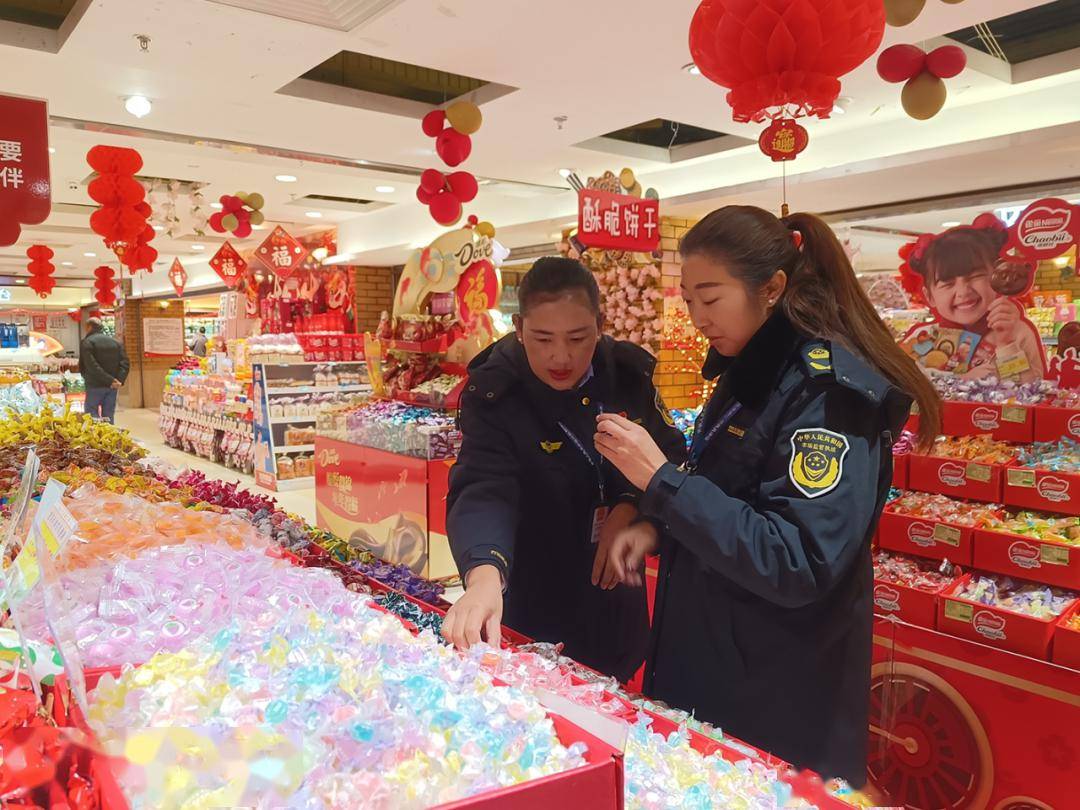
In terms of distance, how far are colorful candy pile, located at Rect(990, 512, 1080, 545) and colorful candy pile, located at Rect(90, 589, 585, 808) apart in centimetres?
256

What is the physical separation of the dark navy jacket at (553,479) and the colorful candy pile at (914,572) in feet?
4.71

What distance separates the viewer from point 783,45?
206 cm

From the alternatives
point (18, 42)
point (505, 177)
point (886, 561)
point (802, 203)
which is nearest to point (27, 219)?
point (18, 42)

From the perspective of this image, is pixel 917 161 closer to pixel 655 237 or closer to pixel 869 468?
pixel 655 237

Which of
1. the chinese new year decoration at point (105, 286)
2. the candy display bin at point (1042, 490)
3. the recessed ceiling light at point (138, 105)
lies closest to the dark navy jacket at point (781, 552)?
the candy display bin at point (1042, 490)

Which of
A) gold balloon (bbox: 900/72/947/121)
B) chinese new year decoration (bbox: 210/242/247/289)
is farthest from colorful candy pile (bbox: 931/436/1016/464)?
chinese new year decoration (bbox: 210/242/247/289)

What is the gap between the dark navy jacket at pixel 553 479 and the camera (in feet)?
6.12

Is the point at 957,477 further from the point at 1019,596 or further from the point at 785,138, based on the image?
the point at 785,138

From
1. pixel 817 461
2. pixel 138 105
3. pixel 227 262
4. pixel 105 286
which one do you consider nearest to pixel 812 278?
pixel 817 461

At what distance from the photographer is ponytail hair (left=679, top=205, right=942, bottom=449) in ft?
4.43

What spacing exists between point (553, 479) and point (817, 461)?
780 millimetres

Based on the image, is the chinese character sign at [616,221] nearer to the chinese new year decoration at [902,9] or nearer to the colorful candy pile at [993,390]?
the colorful candy pile at [993,390]

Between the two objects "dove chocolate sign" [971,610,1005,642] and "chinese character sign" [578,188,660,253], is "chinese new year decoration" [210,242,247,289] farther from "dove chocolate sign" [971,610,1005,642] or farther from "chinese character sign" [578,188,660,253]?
"dove chocolate sign" [971,610,1005,642]

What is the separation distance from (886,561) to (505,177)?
5.28 m
